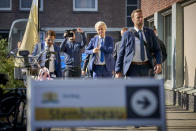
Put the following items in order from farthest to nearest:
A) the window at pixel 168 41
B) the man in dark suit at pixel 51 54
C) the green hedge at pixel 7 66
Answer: the window at pixel 168 41
the green hedge at pixel 7 66
the man in dark suit at pixel 51 54

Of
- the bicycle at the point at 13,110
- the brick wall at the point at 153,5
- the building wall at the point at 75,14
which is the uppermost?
the building wall at the point at 75,14

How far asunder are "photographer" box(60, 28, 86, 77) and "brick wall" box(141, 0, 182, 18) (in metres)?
2.64

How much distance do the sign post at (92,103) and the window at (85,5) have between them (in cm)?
2960

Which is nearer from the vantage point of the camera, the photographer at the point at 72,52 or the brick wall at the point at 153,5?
the photographer at the point at 72,52

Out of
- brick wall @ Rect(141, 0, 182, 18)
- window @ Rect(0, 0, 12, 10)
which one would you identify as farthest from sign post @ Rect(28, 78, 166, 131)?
window @ Rect(0, 0, 12, 10)

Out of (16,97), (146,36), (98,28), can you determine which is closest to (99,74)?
(98,28)

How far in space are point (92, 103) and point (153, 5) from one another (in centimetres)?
1255

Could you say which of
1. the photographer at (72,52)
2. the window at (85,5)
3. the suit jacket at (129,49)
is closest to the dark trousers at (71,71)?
the photographer at (72,52)

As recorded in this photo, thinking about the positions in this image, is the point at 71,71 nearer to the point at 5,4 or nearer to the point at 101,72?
the point at 101,72

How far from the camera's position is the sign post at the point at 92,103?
504cm

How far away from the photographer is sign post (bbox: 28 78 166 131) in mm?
5039

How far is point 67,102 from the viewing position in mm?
5070

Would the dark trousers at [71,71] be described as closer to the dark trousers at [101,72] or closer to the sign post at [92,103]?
the dark trousers at [101,72]

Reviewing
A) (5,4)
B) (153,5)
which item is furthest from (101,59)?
(5,4)
